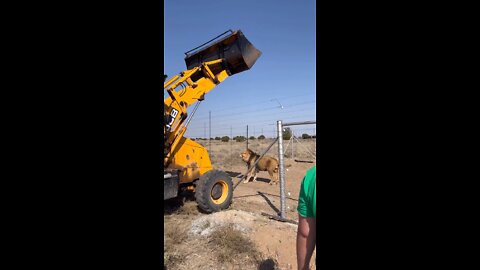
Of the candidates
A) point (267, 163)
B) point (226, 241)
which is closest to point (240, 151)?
point (267, 163)

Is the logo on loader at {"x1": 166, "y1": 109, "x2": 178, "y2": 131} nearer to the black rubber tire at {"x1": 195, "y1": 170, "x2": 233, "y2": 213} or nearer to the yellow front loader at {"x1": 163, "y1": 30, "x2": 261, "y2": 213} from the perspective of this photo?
the yellow front loader at {"x1": 163, "y1": 30, "x2": 261, "y2": 213}

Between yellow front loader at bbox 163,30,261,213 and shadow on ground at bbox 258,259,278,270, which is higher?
yellow front loader at bbox 163,30,261,213

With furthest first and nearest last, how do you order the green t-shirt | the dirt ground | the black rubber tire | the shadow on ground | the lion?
the lion → the black rubber tire → the dirt ground → the shadow on ground → the green t-shirt

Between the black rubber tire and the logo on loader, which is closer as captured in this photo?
the logo on loader

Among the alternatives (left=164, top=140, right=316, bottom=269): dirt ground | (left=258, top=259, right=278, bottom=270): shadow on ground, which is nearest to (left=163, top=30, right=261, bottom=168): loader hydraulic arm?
(left=164, top=140, right=316, bottom=269): dirt ground

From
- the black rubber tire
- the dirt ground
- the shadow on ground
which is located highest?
the black rubber tire

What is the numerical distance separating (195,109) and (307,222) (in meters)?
4.52

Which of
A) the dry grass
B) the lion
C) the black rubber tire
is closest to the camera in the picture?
the black rubber tire

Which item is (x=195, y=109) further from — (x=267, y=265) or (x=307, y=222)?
(x=307, y=222)

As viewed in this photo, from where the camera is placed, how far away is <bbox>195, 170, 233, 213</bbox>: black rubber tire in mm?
5855

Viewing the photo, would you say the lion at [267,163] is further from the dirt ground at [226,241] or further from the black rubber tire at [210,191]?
the black rubber tire at [210,191]
